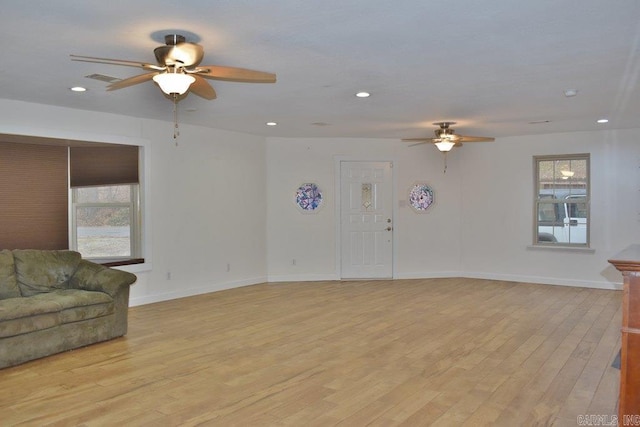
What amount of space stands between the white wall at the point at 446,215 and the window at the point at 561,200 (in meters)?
0.14

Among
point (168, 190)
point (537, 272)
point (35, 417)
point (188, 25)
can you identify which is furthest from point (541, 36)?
point (537, 272)

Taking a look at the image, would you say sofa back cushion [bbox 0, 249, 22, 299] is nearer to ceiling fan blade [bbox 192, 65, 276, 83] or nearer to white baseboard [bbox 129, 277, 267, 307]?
white baseboard [bbox 129, 277, 267, 307]

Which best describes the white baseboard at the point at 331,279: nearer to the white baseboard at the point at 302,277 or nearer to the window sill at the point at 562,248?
the white baseboard at the point at 302,277

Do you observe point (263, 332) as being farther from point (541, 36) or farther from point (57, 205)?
point (541, 36)

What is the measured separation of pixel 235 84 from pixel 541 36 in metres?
2.63

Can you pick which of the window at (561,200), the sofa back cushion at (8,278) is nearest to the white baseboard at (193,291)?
the sofa back cushion at (8,278)

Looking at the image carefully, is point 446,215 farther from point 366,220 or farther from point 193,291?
point 193,291

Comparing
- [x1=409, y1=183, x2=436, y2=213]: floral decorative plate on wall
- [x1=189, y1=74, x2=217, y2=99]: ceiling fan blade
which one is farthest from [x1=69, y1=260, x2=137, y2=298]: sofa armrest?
[x1=409, y1=183, x2=436, y2=213]: floral decorative plate on wall

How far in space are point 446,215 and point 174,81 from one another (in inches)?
250

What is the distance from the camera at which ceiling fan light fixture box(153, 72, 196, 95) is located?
3.24m

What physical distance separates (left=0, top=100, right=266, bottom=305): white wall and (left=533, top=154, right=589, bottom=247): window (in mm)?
4577

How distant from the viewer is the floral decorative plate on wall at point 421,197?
8.60 metres

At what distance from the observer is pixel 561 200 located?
312 inches

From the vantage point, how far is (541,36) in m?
3.27
